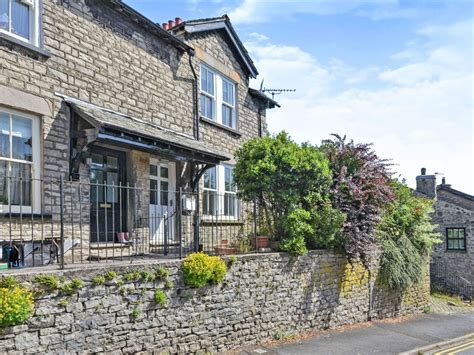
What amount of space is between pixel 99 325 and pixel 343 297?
7225 millimetres

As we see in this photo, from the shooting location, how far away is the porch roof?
845cm

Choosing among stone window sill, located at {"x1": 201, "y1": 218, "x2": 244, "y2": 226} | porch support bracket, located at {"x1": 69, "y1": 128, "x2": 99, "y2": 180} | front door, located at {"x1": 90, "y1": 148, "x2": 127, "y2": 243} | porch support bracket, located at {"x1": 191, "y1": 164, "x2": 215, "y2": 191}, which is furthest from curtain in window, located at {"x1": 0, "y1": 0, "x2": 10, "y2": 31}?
stone window sill, located at {"x1": 201, "y1": 218, "x2": 244, "y2": 226}

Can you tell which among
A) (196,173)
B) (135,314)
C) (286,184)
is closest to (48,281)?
(135,314)

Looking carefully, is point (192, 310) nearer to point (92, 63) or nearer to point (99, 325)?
point (99, 325)

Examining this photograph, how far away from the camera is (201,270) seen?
7707 millimetres

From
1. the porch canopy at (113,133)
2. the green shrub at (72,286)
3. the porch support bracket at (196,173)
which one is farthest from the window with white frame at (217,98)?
the green shrub at (72,286)

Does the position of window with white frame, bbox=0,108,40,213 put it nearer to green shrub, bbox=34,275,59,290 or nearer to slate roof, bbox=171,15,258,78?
green shrub, bbox=34,275,59,290

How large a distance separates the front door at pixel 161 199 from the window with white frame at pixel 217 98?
248cm

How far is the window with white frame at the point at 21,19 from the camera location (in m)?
7.89

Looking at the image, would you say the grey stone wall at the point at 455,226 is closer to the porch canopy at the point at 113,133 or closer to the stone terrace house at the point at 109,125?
the stone terrace house at the point at 109,125

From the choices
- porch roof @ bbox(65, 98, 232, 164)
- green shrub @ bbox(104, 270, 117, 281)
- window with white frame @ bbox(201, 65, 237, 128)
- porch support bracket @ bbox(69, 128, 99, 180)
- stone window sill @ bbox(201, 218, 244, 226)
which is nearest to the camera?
green shrub @ bbox(104, 270, 117, 281)

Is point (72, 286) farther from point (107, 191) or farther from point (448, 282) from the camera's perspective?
point (448, 282)

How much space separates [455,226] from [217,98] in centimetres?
1742

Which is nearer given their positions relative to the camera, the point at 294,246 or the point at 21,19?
the point at 21,19
